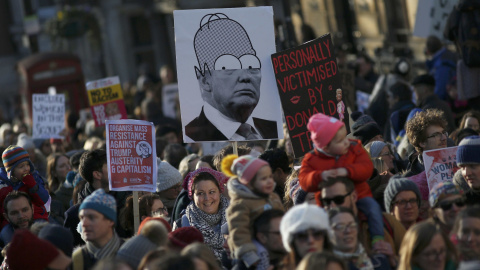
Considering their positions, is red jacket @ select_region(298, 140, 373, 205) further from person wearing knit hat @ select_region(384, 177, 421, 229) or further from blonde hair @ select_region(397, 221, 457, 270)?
blonde hair @ select_region(397, 221, 457, 270)

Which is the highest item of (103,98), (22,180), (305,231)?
(103,98)

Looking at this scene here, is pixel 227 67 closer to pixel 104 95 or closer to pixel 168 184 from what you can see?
pixel 168 184

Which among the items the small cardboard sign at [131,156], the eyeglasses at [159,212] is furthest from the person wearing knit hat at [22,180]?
the eyeglasses at [159,212]

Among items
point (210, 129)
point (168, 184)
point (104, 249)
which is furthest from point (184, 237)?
point (168, 184)

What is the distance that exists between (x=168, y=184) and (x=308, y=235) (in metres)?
3.72

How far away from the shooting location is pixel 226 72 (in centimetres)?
921

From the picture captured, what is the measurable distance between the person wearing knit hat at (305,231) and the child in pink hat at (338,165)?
66cm

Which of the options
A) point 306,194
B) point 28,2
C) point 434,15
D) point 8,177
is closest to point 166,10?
point 28,2

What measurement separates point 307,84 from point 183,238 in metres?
2.86

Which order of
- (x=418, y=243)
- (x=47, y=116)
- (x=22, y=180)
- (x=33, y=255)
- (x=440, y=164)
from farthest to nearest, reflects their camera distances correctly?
(x=47, y=116), (x=22, y=180), (x=440, y=164), (x=33, y=255), (x=418, y=243)

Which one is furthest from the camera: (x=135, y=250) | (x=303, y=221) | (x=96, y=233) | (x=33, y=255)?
(x=96, y=233)

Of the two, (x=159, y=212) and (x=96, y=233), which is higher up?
(x=96, y=233)

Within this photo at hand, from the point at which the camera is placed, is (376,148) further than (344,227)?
Yes

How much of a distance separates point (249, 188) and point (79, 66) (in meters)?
23.2
